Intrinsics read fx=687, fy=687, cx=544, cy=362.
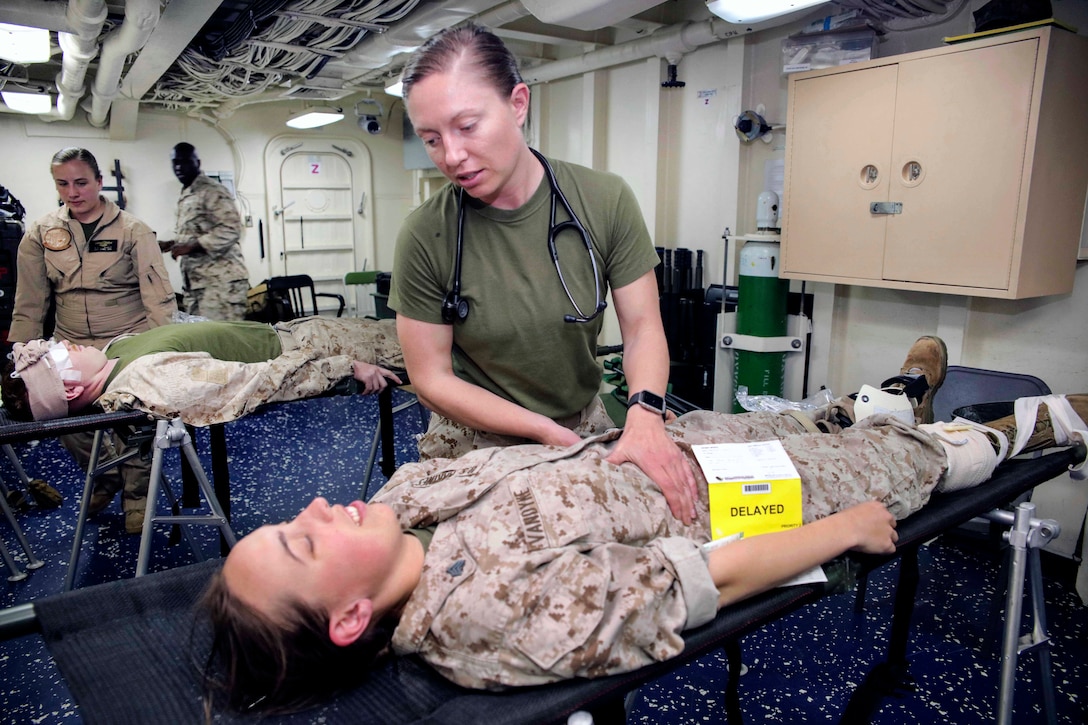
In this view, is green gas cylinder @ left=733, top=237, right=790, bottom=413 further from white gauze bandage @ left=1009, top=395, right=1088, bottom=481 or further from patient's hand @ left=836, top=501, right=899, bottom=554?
patient's hand @ left=836, top=501, right=899, bottom=554

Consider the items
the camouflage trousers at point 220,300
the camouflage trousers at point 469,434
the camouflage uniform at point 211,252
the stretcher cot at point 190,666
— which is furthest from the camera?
the camouflage trousers at point 220,300

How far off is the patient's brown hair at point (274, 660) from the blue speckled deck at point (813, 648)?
758 millimetres

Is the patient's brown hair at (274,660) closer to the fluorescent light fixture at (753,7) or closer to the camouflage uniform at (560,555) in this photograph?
the camouflage uniform at (560,555)

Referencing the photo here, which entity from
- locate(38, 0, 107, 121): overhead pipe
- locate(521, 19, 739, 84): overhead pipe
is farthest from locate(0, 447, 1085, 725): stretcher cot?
locate(521, 19, 739, 84): overhead pipe

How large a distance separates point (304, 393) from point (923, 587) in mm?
2297

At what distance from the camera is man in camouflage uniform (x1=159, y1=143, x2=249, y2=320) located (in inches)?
Answer: 173

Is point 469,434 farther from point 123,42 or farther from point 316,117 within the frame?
point 316,117

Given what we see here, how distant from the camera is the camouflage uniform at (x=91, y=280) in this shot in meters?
2.91

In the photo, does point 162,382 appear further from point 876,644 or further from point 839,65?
point 839,65

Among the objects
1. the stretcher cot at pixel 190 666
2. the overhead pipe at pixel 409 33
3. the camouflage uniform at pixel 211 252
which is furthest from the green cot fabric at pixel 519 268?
the camouflage uniform at pixel 211 252

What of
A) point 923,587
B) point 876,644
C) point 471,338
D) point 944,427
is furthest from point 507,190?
point 923,587

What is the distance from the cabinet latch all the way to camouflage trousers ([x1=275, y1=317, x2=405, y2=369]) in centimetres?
199

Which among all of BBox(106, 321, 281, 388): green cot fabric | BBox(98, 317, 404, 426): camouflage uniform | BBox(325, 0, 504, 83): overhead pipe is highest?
BBox(325, 0, 504, 83): overhead pipe

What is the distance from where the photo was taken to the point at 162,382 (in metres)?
2.13
